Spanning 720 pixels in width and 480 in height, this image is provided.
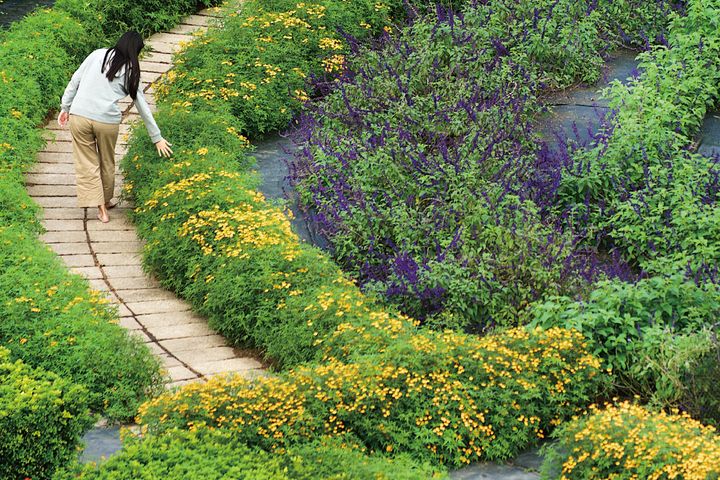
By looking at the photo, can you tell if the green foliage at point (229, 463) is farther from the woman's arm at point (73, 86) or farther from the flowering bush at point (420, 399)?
the woman's arm at point (73, 86)

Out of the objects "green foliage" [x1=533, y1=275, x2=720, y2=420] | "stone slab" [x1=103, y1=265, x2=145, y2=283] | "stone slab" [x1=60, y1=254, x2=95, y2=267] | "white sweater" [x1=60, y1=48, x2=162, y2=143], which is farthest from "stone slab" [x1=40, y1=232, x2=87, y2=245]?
"green foliage" [x1=533, y1=275, x2=720, y2=420]

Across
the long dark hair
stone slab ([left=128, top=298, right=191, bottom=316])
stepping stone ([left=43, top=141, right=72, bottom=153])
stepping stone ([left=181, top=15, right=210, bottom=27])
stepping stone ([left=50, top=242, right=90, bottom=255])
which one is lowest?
stone slab ([left=128, top=298, right=191, bottom=316])

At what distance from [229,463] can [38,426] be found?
100 centimetres

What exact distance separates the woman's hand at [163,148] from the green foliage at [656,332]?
363 centimetres

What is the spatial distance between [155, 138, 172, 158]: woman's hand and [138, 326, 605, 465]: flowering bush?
3171mm

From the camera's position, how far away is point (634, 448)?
5.67 m

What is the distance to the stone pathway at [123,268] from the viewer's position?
7492 millimetres

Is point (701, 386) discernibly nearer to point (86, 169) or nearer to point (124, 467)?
point (124, 467)

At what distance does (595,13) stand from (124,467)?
7.67m

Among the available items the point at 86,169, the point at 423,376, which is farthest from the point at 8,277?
the point at 423,376

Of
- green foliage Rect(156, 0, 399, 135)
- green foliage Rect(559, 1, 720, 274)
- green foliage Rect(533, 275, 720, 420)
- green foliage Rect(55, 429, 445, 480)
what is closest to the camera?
green foliage Rect(55, 429, 445, 480)

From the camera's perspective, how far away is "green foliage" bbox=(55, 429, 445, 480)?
17.8 feet

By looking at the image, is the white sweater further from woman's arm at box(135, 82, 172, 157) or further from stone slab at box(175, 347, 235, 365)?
stone slab at box(175, 347, 235, 365)

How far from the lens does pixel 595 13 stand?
11281mm
